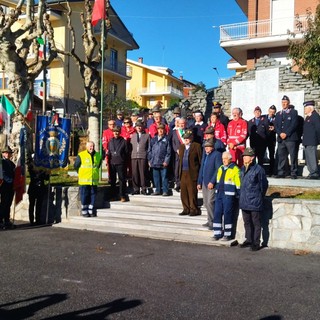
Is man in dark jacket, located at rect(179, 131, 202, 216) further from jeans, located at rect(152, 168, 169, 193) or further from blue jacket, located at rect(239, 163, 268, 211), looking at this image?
blue jacket, located at rect(239, 163, 268, 211)

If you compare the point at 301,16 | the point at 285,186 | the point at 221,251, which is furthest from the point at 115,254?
the point at 301,16

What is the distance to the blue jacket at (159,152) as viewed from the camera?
9.82 meters

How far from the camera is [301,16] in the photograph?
23688mm

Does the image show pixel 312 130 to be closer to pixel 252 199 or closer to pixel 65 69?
pixel 252 199

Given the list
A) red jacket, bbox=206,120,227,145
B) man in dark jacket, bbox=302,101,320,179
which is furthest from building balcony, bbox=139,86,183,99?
red jacket, bbox=206,120,227,145

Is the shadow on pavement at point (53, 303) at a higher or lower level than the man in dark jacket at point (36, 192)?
lower

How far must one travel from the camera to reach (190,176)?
887 centimetres

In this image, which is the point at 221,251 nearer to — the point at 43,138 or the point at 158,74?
the point at 43,138

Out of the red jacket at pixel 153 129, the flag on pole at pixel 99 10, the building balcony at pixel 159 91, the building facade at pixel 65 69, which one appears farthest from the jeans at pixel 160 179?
the building balcony at pixel 159 91

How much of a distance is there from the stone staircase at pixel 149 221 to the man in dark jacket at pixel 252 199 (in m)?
0.46

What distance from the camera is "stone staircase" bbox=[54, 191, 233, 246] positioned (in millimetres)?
8203

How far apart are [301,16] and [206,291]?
72.6ft

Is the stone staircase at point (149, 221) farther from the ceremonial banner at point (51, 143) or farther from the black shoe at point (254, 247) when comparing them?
the ceremonial banner at point (51, 143)

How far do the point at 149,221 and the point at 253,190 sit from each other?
261 centimetres
